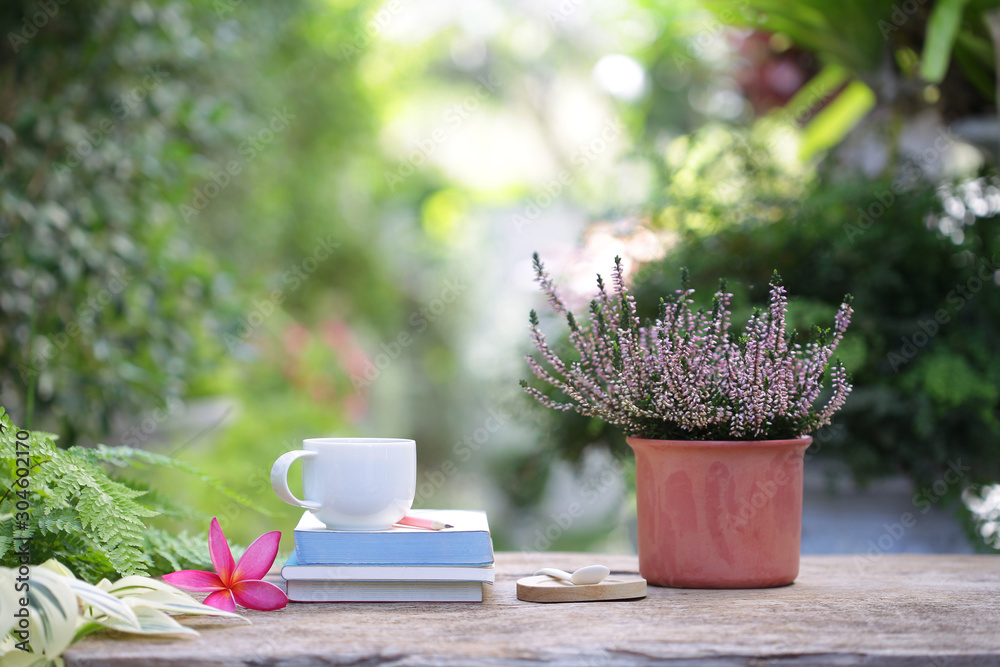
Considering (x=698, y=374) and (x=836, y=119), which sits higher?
(x=836, y=119)

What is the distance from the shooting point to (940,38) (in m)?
1.44

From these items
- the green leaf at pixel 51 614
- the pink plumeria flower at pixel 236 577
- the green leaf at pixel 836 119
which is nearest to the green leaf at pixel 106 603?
the green leaf at pixel 51 614

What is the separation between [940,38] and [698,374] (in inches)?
38.2

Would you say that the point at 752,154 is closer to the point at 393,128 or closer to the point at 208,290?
the point at 208,290

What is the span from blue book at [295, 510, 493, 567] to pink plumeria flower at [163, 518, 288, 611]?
44 mm

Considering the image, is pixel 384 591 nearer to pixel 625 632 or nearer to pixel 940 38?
pixel 625 632

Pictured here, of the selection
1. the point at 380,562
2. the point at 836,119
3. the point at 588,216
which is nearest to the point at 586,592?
the point at 380,562

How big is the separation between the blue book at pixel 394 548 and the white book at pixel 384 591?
0.03 m

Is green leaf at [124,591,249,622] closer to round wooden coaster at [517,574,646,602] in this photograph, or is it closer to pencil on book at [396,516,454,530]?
pencil on book at [396,516,454,530]

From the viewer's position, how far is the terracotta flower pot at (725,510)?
971mm

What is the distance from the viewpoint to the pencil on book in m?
0.96

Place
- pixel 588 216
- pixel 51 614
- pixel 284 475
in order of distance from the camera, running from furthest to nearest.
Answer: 1. pixel 588 216
2. pixel 284 475
3. pixel 51 614

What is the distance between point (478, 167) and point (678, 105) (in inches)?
211

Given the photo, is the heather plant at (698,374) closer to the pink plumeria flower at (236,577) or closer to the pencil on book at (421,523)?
the pencil on book at (421,523)
